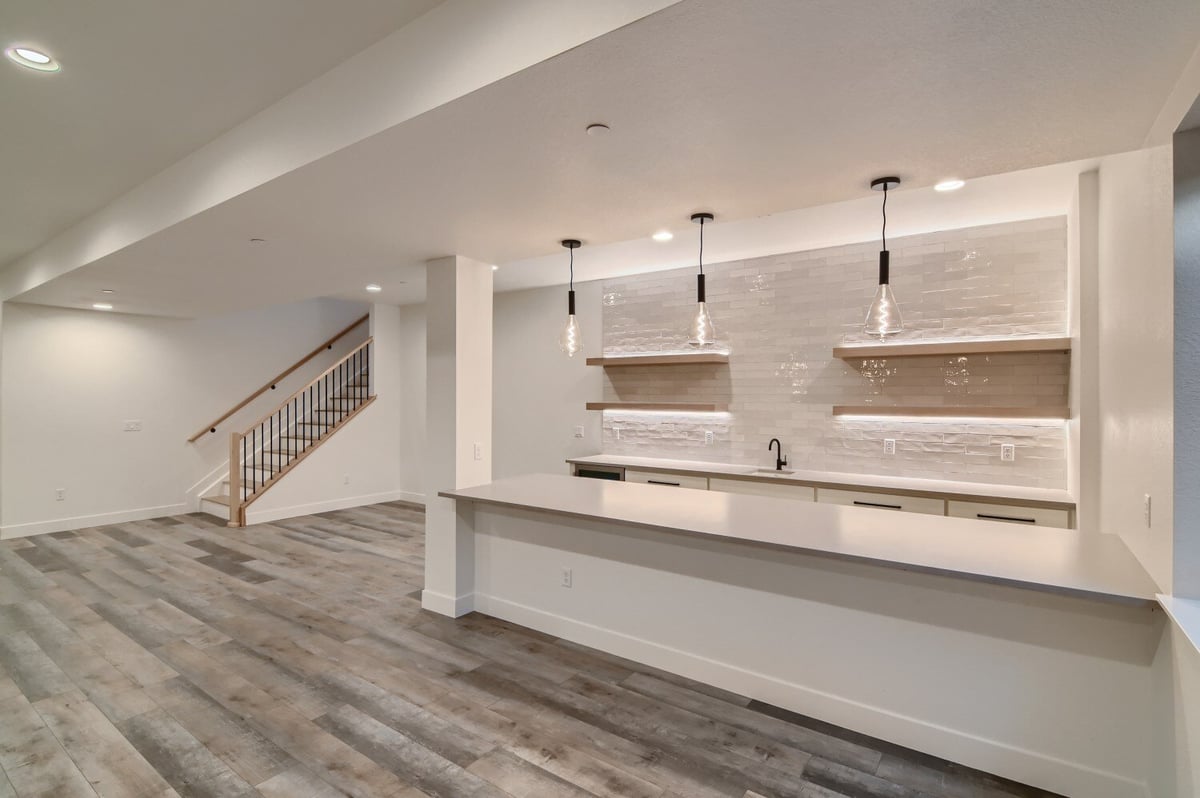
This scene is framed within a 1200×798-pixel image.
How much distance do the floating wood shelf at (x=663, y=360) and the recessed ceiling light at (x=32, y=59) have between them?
4.23 metres

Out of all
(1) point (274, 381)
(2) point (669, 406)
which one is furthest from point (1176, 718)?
(1) point (274, 381)

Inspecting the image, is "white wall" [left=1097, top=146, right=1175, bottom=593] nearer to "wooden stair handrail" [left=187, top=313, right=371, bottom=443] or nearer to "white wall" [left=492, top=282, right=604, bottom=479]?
"white wall" [left=492, top=282, right=604, bottom=479]

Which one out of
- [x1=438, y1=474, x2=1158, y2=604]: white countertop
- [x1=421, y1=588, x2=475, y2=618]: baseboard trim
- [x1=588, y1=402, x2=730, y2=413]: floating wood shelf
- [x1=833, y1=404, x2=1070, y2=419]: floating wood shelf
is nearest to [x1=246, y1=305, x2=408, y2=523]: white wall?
[x1=588, y1=402, x2=730, y2=413]: floating wood shelf

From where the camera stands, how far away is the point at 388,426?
7.84 m

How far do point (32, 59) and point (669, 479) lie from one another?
4359 mm

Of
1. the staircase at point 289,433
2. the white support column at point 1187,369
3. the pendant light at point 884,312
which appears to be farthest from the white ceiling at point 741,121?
the staircase at point 289,433

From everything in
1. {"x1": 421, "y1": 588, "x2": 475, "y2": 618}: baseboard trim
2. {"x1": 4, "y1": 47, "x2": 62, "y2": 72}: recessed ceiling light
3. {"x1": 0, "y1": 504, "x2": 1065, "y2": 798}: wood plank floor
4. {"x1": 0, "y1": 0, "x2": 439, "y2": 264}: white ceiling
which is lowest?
{"x1": 0, "y1": 504, "x2": 1065, "y2": 798}: wood plank floor

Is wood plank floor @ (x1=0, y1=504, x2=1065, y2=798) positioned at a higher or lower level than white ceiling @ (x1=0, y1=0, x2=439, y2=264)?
lower

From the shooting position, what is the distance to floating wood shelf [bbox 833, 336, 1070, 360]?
3.66m

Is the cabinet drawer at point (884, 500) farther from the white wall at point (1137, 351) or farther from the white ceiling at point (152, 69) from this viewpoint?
the white ceiling at point (152, 69)

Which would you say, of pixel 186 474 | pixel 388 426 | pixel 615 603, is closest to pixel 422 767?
pixel 615 603

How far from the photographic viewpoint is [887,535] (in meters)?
2.51

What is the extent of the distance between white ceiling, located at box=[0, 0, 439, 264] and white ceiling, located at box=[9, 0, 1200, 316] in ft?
1.23

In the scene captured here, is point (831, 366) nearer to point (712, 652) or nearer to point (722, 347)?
point (722, 347)
